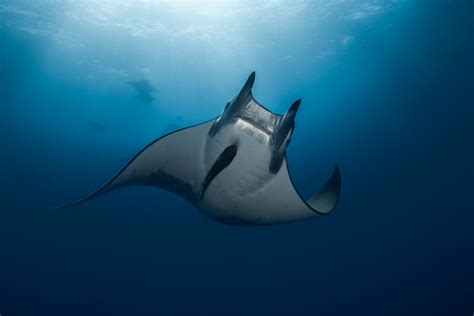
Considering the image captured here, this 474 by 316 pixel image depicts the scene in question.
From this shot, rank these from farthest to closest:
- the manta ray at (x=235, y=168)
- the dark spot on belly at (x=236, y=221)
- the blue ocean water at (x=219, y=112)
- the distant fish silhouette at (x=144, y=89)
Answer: the distant fish silhouette at (x=144, y=89)
the blue ocean water at (x=219, y=112)
the dark spot on belly at (x=236, y=221)
the manta ray at (x=235, y=168)

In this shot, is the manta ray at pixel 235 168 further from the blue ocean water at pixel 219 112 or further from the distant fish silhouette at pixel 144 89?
the distant fish silhouette at pixel 144 89

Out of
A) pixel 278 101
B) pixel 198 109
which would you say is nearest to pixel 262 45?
pixel 278 101

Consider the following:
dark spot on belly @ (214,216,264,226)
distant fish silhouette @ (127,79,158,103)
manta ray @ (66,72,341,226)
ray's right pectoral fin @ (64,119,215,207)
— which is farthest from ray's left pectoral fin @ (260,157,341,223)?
distant fish silhouette @ (127,79,158,103)

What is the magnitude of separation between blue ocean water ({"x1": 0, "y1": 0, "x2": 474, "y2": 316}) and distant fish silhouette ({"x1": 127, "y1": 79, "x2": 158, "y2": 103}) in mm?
747

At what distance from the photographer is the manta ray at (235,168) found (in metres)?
3.12

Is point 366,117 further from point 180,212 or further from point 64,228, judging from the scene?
point 64,228

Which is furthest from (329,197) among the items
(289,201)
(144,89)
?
(144,89)

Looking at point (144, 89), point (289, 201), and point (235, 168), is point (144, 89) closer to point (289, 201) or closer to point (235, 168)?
point (235, 168)

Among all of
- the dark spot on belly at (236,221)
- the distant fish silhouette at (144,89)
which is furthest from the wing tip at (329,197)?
the distant fish silhouette at (144,89)

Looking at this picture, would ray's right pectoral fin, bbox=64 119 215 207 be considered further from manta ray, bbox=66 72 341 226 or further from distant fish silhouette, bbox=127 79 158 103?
distant fish silhouette, bbox=127 79 158 103

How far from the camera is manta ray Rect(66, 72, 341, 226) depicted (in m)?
3.12

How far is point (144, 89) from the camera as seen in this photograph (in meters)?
18.6

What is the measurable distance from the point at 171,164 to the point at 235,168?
1.00 meters

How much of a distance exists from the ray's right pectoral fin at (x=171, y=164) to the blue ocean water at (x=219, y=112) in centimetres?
1112
